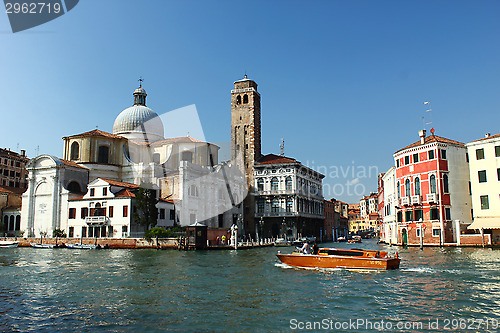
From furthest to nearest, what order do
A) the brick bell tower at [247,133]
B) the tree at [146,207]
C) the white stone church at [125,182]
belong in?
the brick bell tower at [247,133], the white stone church at [125,182], the tree at [146,207]

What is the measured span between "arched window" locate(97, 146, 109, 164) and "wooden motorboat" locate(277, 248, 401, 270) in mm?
32970

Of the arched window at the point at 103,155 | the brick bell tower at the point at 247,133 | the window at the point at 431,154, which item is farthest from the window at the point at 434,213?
the arched window at the point at 103,155

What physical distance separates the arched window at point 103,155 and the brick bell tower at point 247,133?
15.9 m

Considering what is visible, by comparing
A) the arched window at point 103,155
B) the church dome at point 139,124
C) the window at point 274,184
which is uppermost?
the church dome at point 139,124

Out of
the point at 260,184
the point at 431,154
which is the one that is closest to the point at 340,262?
the point at 431,154

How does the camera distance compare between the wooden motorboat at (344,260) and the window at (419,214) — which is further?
the window at (419,214)

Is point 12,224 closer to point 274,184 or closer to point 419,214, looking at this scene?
point 274,184

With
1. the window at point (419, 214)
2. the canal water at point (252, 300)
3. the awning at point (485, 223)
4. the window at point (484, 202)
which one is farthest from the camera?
the window at point (419, 214)

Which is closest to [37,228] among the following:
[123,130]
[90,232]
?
[90,232]

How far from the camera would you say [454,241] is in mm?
32438

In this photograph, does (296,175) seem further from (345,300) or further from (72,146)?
(345,300)

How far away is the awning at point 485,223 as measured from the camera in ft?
100

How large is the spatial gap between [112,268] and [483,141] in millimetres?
28800

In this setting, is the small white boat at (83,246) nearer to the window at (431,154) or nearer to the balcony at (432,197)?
the balcony at (432,197)
